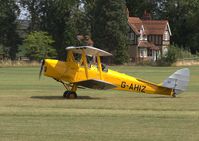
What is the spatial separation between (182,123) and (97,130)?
8.78 ft

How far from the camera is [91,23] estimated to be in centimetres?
9831

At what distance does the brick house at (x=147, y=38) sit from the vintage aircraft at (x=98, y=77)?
257ft

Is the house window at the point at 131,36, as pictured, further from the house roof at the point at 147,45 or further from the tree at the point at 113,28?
the tree at the point at 113,28

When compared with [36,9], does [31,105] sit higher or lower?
lower

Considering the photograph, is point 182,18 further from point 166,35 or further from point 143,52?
point 143,52

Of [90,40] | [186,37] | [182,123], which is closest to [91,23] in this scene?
[90,40]

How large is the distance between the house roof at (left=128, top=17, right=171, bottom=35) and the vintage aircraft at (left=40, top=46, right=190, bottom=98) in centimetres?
8377

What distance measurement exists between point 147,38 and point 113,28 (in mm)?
23434

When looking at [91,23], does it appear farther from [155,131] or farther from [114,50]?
[155,131]

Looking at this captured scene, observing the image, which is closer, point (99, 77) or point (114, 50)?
point (99, 77)

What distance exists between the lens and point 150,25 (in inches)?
4422

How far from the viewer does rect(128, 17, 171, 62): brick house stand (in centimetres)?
10619

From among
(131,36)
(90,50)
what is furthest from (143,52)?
(90,50)

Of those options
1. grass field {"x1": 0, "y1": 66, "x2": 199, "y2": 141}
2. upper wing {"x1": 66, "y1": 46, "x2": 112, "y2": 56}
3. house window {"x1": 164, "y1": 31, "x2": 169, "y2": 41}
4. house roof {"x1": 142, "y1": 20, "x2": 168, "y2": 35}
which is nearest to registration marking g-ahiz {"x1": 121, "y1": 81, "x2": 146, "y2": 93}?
grass field {"x1": 0, "y1": 66, "x2": 199, "y2": 141}
